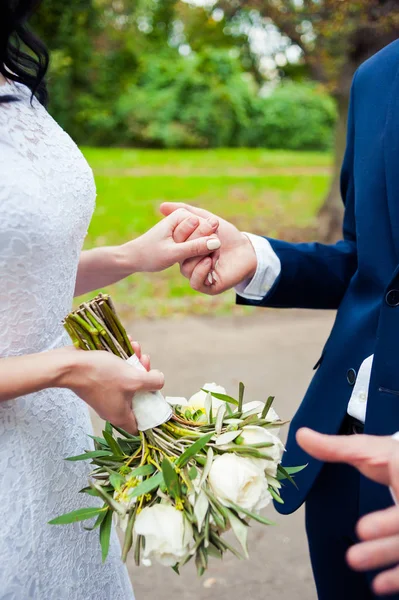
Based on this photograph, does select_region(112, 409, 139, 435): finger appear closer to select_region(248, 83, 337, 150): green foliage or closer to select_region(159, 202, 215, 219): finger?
select_region(159, 202, 215, 219): finger

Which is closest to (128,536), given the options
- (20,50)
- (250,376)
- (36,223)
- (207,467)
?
(207,467)

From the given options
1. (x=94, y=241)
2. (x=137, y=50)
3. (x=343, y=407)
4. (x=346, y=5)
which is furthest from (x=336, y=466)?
(x=137, y=50)

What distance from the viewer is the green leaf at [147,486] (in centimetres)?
120

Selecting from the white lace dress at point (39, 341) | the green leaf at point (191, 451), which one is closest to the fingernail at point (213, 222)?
the white lace dress at point (39, 341)

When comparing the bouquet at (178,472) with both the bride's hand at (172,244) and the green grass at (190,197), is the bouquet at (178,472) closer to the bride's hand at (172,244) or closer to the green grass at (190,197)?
the bride's hand at (172,244)

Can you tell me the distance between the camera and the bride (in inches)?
51.1

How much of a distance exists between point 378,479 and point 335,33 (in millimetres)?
6979

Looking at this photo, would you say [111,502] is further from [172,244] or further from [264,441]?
[172,244]

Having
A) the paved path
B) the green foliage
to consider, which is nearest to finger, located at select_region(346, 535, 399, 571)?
the paved path

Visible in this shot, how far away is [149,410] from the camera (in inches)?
52.1

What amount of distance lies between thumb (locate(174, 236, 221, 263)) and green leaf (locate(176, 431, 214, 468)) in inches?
23.0

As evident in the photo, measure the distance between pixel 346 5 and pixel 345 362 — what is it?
579 centimetres

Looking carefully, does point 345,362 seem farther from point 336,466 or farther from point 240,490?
point 240,490

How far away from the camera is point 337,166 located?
29.2 feet
